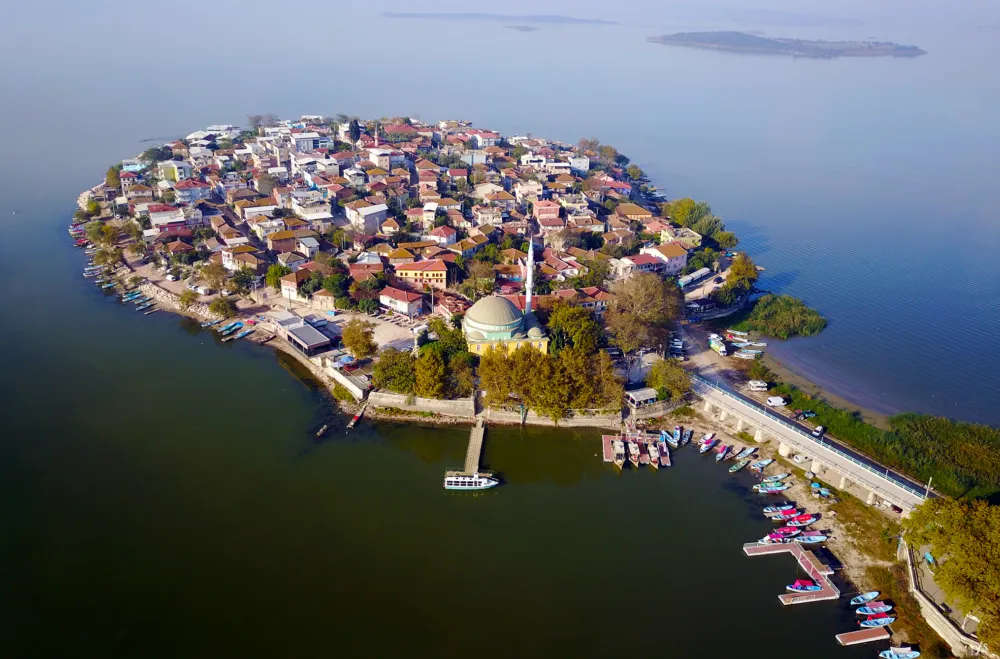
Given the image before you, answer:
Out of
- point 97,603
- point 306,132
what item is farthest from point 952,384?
point 306,132

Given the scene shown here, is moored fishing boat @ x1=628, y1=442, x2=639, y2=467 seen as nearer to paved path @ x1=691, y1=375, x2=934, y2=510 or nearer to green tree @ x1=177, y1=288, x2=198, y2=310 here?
paved path @ x1=691, y1=375, x2=934, y2=510

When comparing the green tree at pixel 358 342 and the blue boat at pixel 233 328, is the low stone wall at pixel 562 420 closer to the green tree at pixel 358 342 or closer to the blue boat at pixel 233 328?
the green tree at pixel 358 342

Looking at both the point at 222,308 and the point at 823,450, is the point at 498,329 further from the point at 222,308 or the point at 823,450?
the point at 222,308

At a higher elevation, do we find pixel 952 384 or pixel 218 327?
pixel 952 384

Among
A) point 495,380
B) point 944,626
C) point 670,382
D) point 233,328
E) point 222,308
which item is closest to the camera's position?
point 944,626

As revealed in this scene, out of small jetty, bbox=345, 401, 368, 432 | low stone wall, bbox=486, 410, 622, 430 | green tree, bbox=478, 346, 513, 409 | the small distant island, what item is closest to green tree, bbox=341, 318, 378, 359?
small jetty, bbox=345, 401, 368, 432

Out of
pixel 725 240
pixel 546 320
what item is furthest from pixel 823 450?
pixel 725 240

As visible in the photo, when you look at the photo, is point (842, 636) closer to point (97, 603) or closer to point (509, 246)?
point (97, 603)
